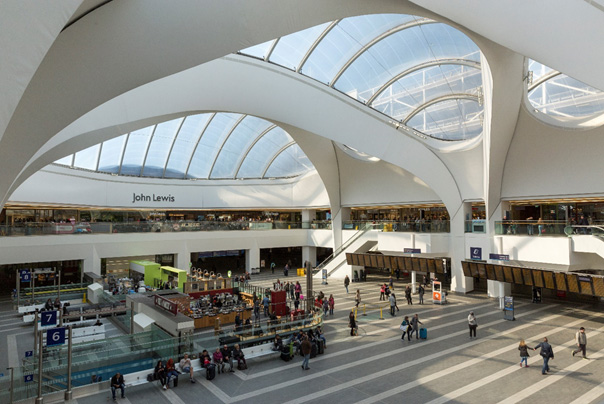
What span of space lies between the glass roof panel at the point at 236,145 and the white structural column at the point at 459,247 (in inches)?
702

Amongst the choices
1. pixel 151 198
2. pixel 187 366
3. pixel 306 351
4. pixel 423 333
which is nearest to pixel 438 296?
pixel 423 333

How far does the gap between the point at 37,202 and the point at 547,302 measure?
34414mm

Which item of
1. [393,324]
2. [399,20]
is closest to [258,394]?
[393,324]

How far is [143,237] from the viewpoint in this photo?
103 ft

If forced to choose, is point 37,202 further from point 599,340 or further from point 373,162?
point 599,340

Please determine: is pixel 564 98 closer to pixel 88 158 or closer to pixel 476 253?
pixel 476 253

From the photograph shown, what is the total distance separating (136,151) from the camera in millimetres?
35188

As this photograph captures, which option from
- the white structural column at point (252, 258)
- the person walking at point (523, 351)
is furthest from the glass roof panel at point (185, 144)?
the person walking at point (523, 351)

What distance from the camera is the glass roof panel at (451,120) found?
24250 millimetres

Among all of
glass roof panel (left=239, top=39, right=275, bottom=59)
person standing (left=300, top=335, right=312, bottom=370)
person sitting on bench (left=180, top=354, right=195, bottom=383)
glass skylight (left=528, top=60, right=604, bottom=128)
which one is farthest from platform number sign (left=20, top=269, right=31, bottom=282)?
glass skylight (left=528, top=60, right=604, bottom=128)

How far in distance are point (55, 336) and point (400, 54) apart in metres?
20.6

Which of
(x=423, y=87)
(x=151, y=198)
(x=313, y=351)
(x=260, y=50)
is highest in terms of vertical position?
(x=260, y=50)

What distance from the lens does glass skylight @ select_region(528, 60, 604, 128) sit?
→ 19422mm

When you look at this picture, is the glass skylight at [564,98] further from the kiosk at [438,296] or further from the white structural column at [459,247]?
the kiosk at [438,296]
